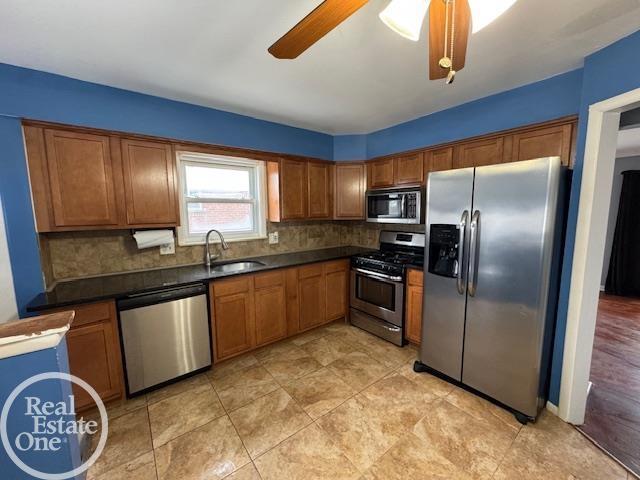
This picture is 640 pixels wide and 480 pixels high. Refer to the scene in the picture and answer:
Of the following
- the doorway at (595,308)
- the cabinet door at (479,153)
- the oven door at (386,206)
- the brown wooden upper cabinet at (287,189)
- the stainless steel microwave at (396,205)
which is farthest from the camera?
the brown wooden upper cabinet at (287,189)

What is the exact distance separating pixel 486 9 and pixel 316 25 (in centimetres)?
64

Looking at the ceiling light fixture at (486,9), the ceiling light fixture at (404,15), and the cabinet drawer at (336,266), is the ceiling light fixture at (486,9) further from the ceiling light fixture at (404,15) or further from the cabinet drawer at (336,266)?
the cabinet drawer at (336,266)

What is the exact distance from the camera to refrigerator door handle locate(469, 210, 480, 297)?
1.93 meters

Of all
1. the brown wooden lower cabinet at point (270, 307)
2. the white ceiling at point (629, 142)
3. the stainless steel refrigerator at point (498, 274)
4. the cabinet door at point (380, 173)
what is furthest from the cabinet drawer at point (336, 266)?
the white ceiling at point (629, 142)

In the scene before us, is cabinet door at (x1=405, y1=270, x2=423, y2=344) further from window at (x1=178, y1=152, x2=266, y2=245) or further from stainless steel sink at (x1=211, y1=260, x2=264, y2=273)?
window at (x1=178, y1=152, x2=266, y2=245)

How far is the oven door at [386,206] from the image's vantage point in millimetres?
2955

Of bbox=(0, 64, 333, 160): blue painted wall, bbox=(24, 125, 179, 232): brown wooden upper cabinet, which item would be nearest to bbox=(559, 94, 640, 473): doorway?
bbox=(0, 64, 333, 160): blue painted wall

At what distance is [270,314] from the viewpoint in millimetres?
2732

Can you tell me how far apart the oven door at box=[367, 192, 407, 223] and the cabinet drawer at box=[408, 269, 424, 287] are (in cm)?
66

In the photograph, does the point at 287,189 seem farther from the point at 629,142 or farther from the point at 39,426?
the point at 629,142

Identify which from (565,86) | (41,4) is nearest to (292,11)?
(41,4)

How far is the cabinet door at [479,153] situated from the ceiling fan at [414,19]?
1.48 m

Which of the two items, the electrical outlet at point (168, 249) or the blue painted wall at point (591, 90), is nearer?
the blue painted wall at point (591, 90)

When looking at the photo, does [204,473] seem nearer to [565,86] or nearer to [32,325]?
[32,325]
